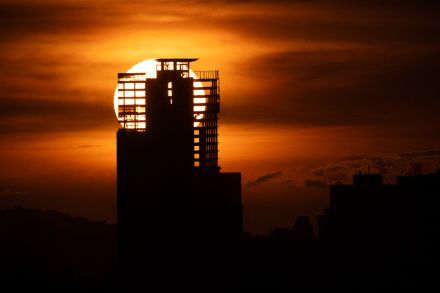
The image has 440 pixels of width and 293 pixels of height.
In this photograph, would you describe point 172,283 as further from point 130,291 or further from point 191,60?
point 191,60

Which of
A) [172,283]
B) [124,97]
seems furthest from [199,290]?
[124,97]

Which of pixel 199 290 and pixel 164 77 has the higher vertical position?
pixel 164 77

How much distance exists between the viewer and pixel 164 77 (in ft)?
655

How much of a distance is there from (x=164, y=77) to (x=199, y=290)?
4450 centimetres

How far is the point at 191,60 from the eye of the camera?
199m

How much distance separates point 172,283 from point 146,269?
627 cm

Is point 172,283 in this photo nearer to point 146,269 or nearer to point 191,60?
point 146,269

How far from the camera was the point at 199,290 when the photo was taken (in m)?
200

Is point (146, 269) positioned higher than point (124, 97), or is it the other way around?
point (124, 97)

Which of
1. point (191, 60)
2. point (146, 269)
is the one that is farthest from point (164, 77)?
point (146, 269)

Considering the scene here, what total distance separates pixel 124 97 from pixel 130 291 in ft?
131

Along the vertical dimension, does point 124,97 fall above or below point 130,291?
above

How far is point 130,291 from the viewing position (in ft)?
652

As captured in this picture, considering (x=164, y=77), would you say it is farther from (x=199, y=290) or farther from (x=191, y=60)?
(x=199, y=290)
